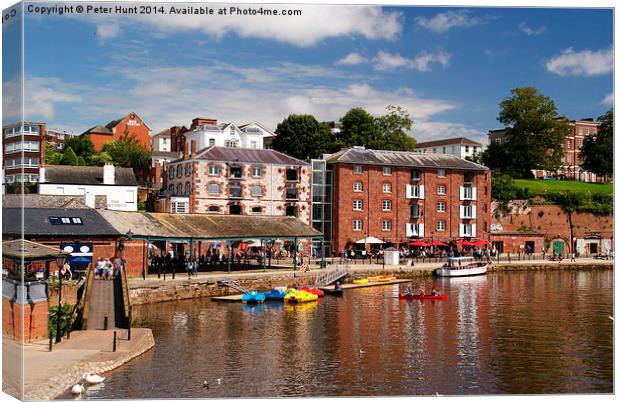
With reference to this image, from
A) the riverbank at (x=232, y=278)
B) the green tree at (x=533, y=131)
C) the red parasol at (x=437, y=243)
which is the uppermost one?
the green tree at (x=533, y=131)

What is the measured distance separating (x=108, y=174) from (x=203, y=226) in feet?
60.4

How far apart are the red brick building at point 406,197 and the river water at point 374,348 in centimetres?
2520

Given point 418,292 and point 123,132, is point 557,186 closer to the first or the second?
point 418,292

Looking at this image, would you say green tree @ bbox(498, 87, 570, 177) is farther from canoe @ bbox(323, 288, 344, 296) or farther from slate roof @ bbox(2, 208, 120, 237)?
slate roof @ bbox(2, 208, 120, 237)

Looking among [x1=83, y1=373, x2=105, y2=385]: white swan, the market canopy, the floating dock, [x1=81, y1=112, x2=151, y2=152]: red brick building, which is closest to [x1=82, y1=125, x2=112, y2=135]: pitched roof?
[x1=81, y1=112, x2=151, y2=152]: red brick building

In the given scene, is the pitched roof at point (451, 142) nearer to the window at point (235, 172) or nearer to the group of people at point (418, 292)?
the window at point (235, 172)

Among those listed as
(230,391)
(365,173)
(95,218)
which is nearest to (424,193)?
(365,173)

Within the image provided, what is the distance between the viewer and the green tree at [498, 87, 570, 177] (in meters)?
82.7

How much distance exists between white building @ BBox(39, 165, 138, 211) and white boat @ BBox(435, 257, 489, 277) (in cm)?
2749

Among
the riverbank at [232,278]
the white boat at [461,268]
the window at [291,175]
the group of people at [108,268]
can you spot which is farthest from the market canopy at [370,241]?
the group of people at [108,268]

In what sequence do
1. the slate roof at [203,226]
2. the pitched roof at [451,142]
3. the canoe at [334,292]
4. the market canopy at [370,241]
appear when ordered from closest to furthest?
1. the slate roof at [203,226]
2. the canoe at [334,292]
3. the market canopy at [370,241]
4. the pitched roof at [451,142]

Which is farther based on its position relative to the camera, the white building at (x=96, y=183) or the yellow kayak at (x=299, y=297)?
the white building at (x=96, y=183)

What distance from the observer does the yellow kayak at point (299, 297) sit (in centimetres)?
4722

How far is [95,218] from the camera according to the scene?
1761 inches
